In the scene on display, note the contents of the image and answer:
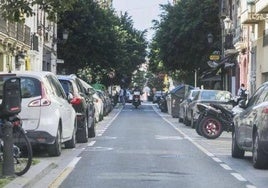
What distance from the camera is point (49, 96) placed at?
1515 cm

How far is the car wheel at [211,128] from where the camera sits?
2252cm

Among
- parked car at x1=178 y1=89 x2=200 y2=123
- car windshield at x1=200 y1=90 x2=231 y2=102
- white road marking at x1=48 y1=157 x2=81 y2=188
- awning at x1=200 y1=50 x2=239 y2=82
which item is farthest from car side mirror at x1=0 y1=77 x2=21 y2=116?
awning at x1=200 y1=50 x2=239 y2=82

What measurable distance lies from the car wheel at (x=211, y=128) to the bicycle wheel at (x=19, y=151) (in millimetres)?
11010

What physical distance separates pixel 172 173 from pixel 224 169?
132cm

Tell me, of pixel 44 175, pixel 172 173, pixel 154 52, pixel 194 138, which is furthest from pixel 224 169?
pixel 154 52

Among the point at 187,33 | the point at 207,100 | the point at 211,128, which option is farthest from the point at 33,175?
the point at 187,33

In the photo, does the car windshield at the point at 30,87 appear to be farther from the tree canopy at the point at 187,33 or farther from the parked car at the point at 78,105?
the tree canopy at the point at 187,33

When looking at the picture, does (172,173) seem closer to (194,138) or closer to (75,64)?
(194,138)

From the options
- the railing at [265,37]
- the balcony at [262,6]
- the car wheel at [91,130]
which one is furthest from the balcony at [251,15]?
the car wheel at [91,130]

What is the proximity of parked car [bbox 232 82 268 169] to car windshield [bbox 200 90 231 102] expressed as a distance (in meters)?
10.7

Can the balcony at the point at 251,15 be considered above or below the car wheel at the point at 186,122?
above

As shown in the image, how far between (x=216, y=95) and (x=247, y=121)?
12768 mm

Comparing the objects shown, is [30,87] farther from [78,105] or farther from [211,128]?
[211,128]

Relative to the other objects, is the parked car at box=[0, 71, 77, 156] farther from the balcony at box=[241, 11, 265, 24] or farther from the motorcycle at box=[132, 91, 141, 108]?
the motorcycle at box=[132, 91, 141, 108]
